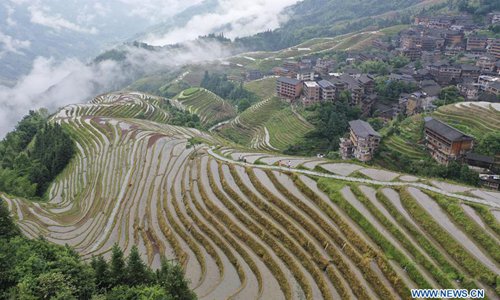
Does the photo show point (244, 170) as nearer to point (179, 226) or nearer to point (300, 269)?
point (179, 226)

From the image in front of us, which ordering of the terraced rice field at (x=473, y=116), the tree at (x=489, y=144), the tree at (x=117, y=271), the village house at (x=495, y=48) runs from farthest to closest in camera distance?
the village house at (x=495, y=48), the terraced rice field at (x=473, y=116), the tree at (x=489, y=144), the tree at (x=117, y=271)

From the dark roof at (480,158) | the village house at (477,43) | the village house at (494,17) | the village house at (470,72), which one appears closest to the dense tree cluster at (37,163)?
the dark roof at (480,158)

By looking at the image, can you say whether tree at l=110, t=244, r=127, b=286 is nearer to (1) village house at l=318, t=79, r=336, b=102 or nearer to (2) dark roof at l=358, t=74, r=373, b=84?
(1) village house at l=318, t=79, r=336, b=102

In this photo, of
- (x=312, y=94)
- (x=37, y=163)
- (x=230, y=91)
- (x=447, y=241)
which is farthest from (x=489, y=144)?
(x=230, y=91)

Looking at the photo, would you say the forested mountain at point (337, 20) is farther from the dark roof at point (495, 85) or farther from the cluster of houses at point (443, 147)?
the cluster of houses at point (443, 147)

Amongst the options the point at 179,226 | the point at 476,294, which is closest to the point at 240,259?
the point at 179,226

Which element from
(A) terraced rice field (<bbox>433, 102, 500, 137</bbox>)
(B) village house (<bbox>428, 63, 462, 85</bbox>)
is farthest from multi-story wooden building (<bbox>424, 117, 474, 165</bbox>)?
(B) village house (<bbox>428, 63, 462, 85</bbox>)

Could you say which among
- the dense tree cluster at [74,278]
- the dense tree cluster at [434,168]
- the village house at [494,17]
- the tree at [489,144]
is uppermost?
the village house at [494,17]
